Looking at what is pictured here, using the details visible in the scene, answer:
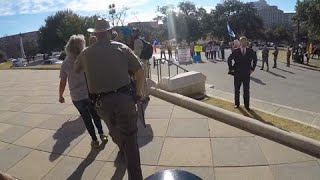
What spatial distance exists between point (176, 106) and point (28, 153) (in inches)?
132

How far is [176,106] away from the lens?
27.0ft

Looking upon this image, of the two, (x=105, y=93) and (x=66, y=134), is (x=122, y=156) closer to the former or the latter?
(x=105, y=93)

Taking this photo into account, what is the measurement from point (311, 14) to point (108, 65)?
4104 centimetres

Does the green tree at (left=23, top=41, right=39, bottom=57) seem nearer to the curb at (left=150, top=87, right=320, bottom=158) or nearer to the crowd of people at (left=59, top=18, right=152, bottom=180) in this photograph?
the curb at (left=150, top=87, right=320, bottom=158)

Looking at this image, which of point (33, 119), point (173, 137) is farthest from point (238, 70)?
point (33, 119)

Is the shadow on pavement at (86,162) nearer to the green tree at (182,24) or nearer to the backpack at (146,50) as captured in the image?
the backpack at (146,50)

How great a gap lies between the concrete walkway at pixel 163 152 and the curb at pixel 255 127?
143 mm

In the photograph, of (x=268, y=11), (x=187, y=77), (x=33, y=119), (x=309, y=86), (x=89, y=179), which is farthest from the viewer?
(x=268, y=11)

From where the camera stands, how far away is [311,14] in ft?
133

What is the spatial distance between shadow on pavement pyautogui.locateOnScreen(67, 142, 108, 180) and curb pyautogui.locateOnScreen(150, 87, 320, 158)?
2.22 m

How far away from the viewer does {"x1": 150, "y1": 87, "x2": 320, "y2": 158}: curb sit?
209 inches

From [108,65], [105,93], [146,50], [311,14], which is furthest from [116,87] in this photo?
[311,14]

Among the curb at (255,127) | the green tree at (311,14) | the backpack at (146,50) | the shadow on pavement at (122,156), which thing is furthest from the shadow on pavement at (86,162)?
the green tree at (311,14)

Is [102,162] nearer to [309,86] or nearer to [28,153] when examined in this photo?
[28,153]
